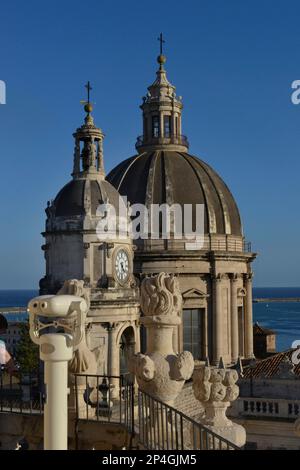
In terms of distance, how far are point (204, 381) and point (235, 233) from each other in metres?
31.5

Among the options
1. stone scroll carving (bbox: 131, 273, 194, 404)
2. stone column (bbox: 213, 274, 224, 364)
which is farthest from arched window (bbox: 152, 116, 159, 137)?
stone scroll carving (bbox: 131, 273, 194, 404)

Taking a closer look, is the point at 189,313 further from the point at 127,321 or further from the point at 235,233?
the point at 127,321

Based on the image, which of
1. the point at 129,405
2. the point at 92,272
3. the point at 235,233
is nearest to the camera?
the point at 129,405

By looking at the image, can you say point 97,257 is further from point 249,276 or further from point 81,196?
point 249,276

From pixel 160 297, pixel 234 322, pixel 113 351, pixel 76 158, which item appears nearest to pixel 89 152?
pixel 76 158

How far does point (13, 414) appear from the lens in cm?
1198

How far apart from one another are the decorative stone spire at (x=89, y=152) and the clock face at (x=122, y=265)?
3511 mm

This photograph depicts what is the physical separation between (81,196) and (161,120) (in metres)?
15.4

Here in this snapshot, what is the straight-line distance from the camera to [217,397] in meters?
10.6

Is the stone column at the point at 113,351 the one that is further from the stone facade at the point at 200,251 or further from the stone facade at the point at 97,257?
the stone facade at the point at 200,251

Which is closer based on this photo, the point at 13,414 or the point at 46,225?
the point at 13,414

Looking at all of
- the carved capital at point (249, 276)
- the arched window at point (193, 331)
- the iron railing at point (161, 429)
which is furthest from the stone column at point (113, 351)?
the iron railing at point (161, 429)
